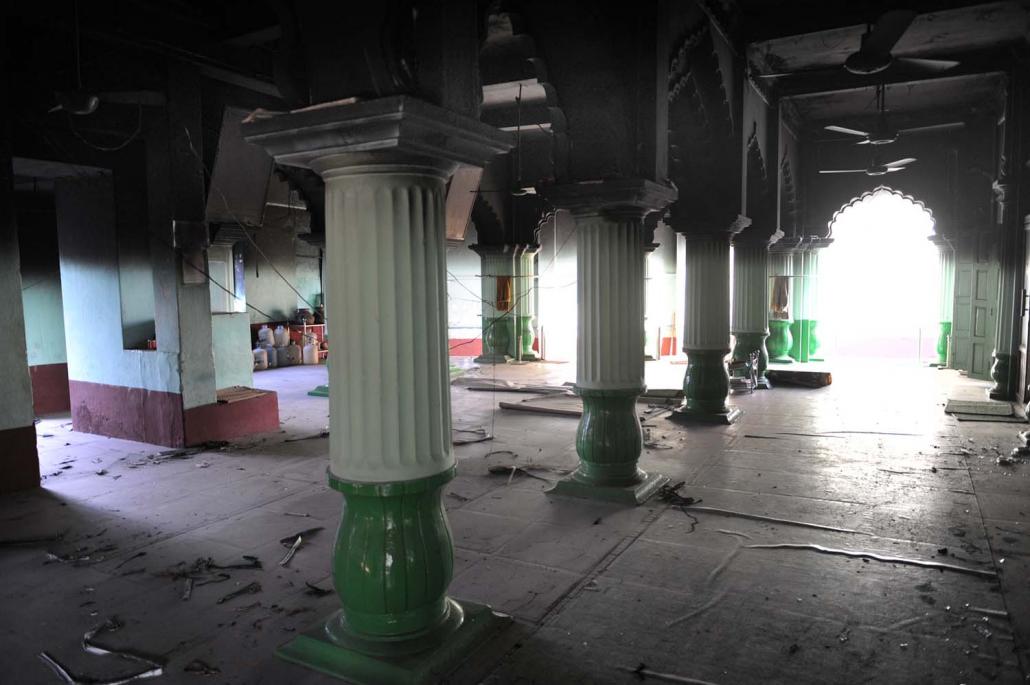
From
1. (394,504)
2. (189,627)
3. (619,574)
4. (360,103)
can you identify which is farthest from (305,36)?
(619,574)

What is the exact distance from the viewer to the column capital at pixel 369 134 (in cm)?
308

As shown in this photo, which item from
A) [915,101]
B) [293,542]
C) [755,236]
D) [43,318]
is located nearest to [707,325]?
[755,236]

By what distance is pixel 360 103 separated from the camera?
122 inches

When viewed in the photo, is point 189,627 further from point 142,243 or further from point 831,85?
point 831,85

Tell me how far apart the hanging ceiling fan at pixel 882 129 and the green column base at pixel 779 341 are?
13.7 feet

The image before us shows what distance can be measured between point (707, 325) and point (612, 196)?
4136 mm

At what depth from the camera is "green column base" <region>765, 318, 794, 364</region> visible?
640 inches

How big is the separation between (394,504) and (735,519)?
3271 millimetres

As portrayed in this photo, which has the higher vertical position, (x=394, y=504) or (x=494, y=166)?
(x=494, y=166)

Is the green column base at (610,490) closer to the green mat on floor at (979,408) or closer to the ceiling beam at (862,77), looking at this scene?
the green mat on floor at (979,408)

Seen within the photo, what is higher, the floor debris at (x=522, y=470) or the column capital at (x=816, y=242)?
the column capital at (x=816, y=242)

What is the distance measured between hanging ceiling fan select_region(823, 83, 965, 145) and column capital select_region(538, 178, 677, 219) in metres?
5.77

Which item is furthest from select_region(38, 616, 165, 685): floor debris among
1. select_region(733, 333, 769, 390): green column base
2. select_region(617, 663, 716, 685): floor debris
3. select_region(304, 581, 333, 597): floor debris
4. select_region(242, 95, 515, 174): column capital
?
select_region(733, 333, 769, 390): green column base

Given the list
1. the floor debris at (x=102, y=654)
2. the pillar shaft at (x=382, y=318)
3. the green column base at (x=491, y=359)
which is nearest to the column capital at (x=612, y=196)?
the pillar shaft at (x=382, y=318)
